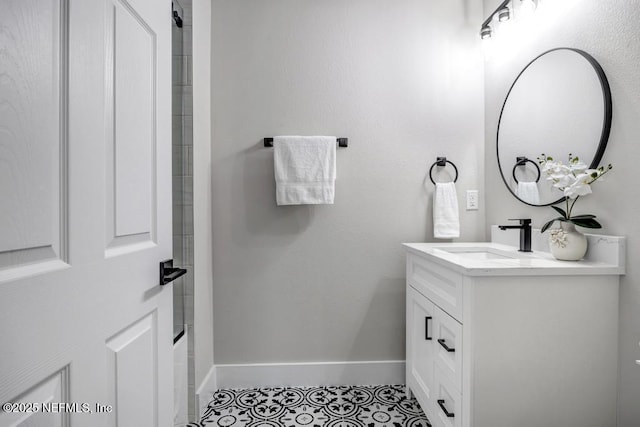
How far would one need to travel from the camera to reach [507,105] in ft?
5.68

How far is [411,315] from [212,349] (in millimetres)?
1115

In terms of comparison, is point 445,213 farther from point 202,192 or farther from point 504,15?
point 202,192

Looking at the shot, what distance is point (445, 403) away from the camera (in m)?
1.31

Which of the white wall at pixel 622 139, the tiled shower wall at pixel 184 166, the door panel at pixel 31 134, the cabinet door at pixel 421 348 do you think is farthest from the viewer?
the tiled shower wall at pixel 184 166

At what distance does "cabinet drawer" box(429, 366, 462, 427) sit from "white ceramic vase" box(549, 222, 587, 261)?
0.62 meters

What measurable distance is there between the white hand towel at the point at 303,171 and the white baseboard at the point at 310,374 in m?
0.94

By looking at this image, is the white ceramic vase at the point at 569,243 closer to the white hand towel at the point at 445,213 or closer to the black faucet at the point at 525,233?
the black faucet at the point at 525,233

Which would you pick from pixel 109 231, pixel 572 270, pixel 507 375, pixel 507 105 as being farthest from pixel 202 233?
pixel 507 105

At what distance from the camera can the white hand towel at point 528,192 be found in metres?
1.54

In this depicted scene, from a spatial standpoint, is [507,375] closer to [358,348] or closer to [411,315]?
[411,315]

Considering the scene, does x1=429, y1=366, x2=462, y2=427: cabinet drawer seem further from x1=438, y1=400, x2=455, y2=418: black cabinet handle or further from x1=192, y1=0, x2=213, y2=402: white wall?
x1=192, y1=0, x2=213, y2=402: white wall

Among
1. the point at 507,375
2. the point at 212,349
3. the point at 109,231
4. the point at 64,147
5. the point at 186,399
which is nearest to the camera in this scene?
the point at 64,147

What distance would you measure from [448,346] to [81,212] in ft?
4.10

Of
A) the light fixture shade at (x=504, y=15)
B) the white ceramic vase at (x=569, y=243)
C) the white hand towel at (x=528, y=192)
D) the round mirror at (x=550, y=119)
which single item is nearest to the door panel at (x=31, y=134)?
the white ceramic vase at (x=569, y=243)
